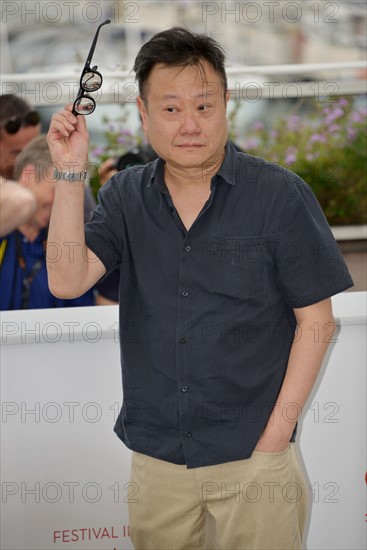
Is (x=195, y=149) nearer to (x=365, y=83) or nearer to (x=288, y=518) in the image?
(x=288, y=518)

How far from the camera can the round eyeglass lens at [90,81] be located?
159 cm

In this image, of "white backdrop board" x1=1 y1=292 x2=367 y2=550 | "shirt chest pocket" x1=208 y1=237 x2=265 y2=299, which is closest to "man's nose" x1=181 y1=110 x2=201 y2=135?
"shirt chest pocket" x1=208 y1=237 x2=265 y2=299

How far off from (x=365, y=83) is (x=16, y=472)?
259 centimetres

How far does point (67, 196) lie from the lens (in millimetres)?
1593

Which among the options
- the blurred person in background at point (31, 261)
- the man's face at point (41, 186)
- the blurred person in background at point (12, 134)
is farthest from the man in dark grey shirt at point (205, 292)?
the blurred person in background at point (12, 134)

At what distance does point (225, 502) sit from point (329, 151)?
10.3 ft

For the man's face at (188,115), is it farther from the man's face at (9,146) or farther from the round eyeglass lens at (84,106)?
the man's face at (9,146)

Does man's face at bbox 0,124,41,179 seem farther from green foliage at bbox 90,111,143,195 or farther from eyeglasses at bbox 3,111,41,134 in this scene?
green foliage at bbox 90,111,143,195

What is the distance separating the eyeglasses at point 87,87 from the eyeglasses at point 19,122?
4.90 ft

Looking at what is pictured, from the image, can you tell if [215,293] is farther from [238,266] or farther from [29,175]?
[29,175]

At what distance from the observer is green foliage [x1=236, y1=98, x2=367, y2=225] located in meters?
4.41

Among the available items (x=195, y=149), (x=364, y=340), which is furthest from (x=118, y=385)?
(x=195, y=149)

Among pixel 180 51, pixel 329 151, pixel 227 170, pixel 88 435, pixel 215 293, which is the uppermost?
pixel 180 51

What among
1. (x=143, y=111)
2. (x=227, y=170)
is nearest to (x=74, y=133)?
(x=143, y=111)
